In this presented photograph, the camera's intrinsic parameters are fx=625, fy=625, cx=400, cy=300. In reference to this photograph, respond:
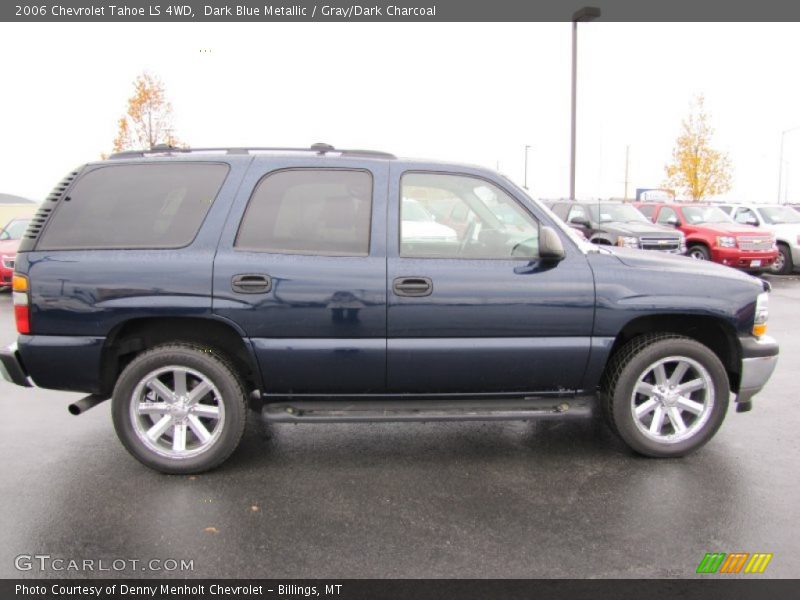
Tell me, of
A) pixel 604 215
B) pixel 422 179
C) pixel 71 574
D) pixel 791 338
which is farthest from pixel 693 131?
pixel 71 574

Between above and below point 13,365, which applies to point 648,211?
above

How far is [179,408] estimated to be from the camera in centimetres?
381

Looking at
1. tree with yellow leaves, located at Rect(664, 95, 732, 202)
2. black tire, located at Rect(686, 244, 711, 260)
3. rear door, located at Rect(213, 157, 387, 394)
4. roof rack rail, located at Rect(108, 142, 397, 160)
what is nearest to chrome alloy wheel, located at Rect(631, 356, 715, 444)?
rear door, located at Rect(213, 157, 387, 394)

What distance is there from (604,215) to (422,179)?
438 inches

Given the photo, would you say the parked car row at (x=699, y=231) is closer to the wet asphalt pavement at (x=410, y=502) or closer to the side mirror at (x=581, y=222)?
the side mirror at (x=581, y=222)

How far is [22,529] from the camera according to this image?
3176 mm

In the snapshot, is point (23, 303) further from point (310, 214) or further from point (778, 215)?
point (778, 215)

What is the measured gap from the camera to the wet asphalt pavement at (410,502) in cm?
293

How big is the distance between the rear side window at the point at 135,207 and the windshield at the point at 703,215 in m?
14.0

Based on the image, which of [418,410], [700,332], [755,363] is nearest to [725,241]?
[700,332]

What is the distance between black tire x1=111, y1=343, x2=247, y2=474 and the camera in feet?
12.2

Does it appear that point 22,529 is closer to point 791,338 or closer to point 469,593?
point 469,593

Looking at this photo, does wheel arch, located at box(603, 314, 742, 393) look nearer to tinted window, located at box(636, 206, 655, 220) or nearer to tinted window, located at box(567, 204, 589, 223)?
tinted window, located at box(567, 204, 589, 223)

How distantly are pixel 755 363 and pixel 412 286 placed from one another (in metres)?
2.26
